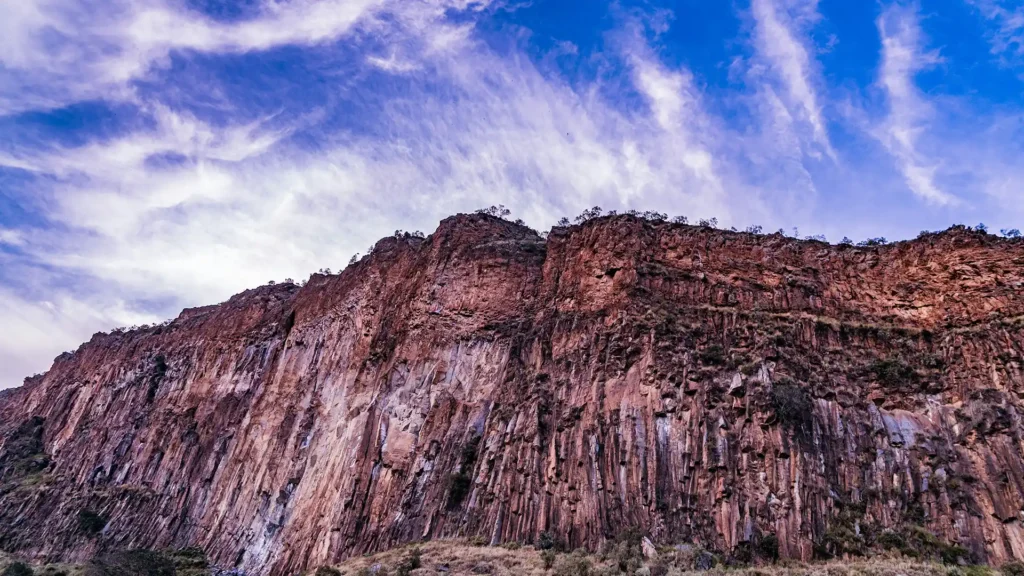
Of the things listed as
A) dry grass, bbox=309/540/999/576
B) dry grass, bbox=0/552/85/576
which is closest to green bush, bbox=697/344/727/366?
dry grass, bbox=309/540/999/576

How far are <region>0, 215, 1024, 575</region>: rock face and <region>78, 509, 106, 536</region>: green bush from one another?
0.51ft

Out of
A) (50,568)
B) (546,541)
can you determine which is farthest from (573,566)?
(50,568)

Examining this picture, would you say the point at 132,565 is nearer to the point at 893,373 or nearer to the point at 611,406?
the point at 611,406

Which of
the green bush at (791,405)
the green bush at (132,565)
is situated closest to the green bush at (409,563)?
the green bush at (791,405)

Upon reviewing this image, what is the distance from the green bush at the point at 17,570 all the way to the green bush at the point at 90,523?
4657 millimetres

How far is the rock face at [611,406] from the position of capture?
83.2 ft

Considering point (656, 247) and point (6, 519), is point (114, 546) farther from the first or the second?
point (656, 247)

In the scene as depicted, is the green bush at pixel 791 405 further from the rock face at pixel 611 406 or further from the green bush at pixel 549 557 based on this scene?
the green bush at pixel 549 557

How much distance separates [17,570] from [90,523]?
265 inches

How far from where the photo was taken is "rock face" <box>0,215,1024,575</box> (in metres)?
25.4

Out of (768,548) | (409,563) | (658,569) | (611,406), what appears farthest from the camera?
(611,406)

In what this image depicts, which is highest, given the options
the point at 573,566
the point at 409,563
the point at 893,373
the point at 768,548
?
the point at 893,373

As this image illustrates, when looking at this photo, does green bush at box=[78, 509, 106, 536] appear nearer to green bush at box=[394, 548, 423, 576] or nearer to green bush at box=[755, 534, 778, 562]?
green bush at box=[394, 548, 423, 576]

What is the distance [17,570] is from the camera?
43.7 meters
